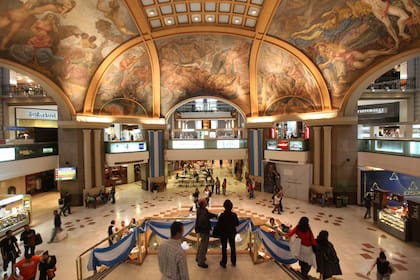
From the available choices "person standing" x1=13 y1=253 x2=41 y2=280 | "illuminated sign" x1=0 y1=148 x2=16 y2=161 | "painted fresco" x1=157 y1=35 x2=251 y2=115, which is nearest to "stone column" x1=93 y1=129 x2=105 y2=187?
"illuminated sign" x1=0 y1=148 x2=16 y2=161

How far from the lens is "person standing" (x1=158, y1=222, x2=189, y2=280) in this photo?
3.01 metres

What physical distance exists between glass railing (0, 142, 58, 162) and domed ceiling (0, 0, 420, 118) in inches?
123

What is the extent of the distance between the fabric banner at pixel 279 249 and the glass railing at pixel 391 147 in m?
9.21

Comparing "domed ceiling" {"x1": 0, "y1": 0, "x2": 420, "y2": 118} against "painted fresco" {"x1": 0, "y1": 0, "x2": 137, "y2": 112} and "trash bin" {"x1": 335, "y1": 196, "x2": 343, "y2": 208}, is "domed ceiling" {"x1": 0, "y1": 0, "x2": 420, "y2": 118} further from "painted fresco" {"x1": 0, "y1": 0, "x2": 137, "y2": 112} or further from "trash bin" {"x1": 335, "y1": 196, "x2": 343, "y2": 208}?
"trash bin" {"x1": 335, "y1": 196, "x2": 343, "y2": 208}

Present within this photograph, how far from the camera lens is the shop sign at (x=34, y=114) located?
61.9 ft

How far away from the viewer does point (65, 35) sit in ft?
37.5

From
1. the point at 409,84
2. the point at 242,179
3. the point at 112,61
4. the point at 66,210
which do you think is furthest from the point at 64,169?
the point at 409,84

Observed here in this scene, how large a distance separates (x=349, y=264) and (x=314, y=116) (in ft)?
30.9

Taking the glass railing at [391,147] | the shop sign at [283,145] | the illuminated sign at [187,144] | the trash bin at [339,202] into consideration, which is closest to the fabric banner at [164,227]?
the glass railing at [391,147]

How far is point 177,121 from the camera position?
2792 centimetres

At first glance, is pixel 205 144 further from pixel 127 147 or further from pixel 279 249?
pixel 279 249

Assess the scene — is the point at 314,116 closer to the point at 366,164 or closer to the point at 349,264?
the point at 366,164

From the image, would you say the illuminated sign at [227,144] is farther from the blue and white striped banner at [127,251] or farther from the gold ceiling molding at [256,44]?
the blue and white striped banner at [127,251]

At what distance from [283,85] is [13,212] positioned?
53.7 feet
